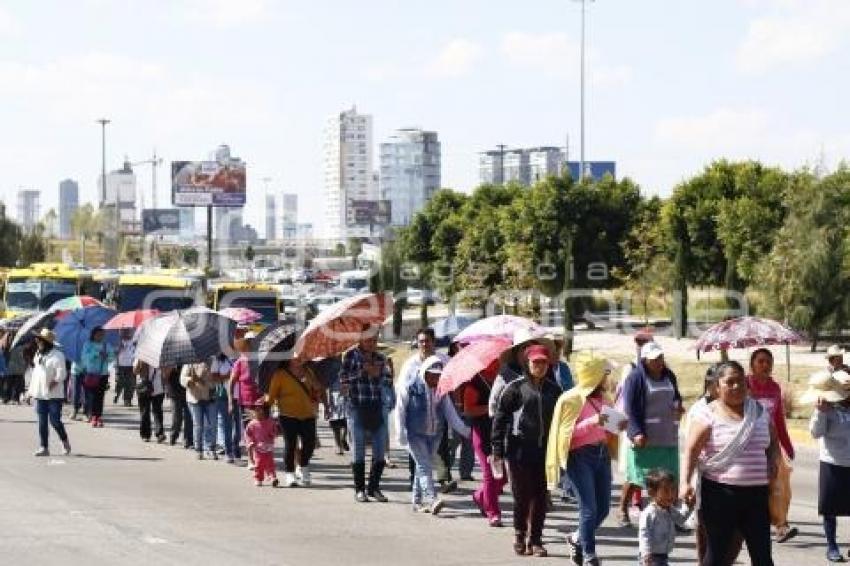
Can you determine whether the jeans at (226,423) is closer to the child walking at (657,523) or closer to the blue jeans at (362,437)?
the blue jeans at (362,437)

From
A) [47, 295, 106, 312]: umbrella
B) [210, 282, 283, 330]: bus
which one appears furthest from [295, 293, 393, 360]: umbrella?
[210, 282, 283, 330]: bus

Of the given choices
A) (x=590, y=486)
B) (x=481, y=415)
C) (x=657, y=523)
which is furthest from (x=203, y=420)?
(x=657, y=523)

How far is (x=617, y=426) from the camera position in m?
11.0

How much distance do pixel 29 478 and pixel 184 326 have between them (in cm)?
284

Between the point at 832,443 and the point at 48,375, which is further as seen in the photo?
the point at 48,375

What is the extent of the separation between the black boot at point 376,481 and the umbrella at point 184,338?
12.9 ft

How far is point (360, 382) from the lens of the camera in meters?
14.2

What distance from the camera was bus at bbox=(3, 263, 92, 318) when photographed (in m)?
41.2

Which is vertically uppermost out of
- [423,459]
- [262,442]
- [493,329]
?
[493,329]

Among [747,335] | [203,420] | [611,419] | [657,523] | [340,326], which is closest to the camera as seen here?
[657,523]

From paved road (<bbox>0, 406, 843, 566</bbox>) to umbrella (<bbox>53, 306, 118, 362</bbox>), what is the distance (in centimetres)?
508

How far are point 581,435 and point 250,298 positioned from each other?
28.8m

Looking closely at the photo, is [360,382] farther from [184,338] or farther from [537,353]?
[184,338]

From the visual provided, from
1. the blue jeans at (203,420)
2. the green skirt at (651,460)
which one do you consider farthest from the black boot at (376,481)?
the blue jeans at (203,420)
